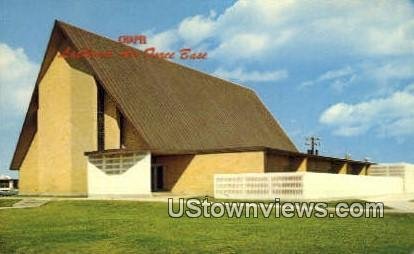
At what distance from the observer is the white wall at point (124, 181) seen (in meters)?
29.3

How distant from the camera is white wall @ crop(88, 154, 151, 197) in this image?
2930cm

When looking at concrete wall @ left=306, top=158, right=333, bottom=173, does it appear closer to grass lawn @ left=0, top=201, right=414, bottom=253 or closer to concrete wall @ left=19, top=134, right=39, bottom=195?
concrete wall @ left=19, top=134, right=39, bottom=195

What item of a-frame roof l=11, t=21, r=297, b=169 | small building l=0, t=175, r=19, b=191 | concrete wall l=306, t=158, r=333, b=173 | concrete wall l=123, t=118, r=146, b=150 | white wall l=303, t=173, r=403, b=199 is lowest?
small building l=0, t=175, r=19, b=191

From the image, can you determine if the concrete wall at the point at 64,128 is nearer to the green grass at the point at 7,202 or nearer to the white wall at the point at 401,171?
the green grass at the point at 7,202

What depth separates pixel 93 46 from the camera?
33000 millimetres

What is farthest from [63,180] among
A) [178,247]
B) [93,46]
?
[178,247]

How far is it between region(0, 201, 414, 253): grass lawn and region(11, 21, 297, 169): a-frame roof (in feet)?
40.1

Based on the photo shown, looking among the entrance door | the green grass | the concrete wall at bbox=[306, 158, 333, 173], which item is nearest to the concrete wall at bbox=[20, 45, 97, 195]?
the entrance door

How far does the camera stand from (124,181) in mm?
30141

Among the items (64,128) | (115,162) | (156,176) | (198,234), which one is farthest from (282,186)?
(64,128)

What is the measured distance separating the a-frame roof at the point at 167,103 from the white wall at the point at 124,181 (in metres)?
1.35

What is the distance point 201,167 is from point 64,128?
29.2ft

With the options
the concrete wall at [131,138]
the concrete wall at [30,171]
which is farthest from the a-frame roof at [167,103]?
the concrete wall at [30,171]

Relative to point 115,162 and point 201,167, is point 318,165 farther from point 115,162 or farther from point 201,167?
point 115,162
